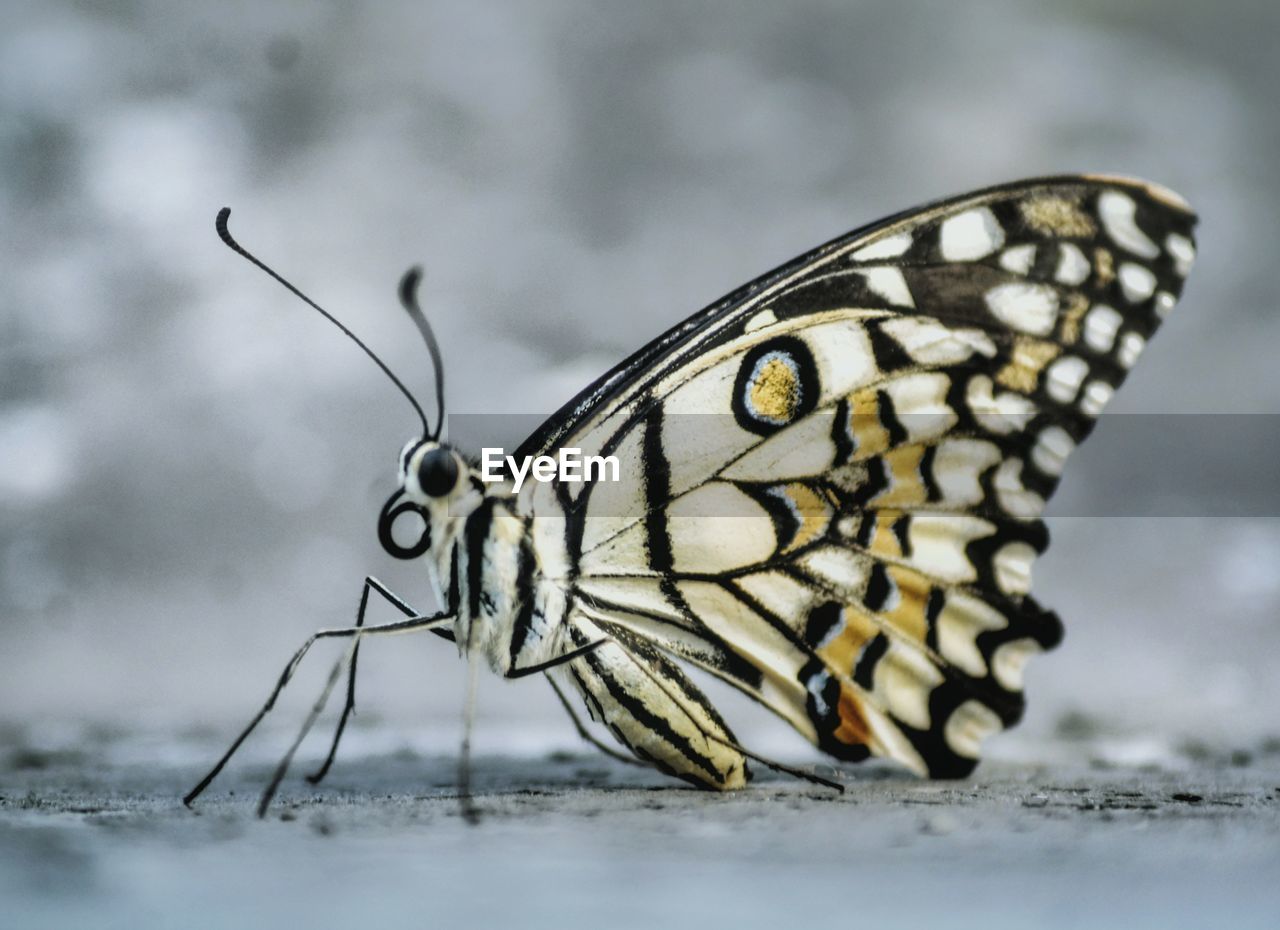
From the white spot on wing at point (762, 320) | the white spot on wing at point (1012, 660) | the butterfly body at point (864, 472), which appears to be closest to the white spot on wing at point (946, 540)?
the butterfly body at point (864, 472)

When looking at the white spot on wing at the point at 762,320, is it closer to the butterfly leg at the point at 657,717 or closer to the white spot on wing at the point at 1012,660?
the butterfly leg at the point at 657,717

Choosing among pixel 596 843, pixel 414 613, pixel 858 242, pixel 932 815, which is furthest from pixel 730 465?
pixel 596 843

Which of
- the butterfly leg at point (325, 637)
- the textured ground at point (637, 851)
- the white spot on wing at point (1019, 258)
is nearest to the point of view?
the textured ground at point (637, 851)

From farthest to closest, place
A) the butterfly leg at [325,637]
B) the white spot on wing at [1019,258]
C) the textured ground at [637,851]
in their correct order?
the white spot on wing at [1019,258]
the butterfly leg at [325,637]
the textured ground at [637,851]

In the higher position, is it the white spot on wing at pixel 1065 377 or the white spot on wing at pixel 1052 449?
the white spot on wing at pixel 1065 377

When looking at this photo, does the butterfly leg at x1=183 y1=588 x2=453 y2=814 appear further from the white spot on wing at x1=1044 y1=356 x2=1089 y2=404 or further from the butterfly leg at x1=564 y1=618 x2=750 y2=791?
the white spot on wing at x1=1044 y1=356 x2=1089 y2=404

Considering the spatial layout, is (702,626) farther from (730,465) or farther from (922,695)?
(922,695)

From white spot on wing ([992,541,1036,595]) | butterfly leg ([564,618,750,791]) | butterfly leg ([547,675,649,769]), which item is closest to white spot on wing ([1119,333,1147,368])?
white spot on wing ([992,541,1036,595])

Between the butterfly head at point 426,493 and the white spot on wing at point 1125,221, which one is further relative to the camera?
the white spot on wing at point 1125,221
